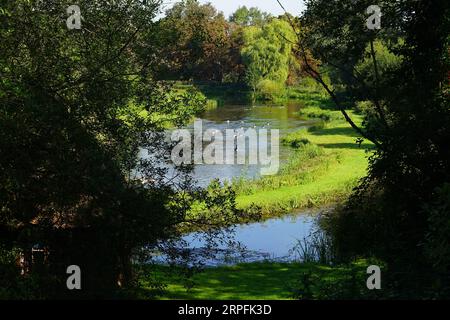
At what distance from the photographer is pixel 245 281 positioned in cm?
1634

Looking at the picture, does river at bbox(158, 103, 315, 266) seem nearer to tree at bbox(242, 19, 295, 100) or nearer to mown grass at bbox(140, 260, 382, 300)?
mown grass at bbox(140, 260, 382, 300)

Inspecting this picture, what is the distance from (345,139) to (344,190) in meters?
17.0

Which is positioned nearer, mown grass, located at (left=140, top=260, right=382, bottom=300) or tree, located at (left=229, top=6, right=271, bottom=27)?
mown grass, located at (left=140, top=260, right=382, bottom=300)

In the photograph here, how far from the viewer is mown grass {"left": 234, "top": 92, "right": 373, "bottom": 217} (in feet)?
94.6

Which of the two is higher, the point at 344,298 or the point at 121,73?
the point at 121,73

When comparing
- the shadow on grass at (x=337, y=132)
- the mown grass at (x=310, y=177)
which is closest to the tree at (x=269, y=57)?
the shadow on grass at (x=337, y=132)

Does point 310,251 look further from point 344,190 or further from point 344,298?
point 344,298

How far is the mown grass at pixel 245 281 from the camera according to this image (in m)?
12.8

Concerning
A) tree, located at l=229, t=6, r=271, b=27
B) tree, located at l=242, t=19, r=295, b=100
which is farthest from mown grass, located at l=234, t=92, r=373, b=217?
tree, located at l=229, t=6, r=271, b=27

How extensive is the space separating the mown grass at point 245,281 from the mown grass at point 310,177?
4.97 meters

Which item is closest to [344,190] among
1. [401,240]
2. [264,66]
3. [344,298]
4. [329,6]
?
[329,6]

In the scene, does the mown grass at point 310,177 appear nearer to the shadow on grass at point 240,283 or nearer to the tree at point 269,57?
the shadow on grass at point 240,283

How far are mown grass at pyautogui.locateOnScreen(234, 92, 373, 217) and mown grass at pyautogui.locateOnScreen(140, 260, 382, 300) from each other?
16.3ft
